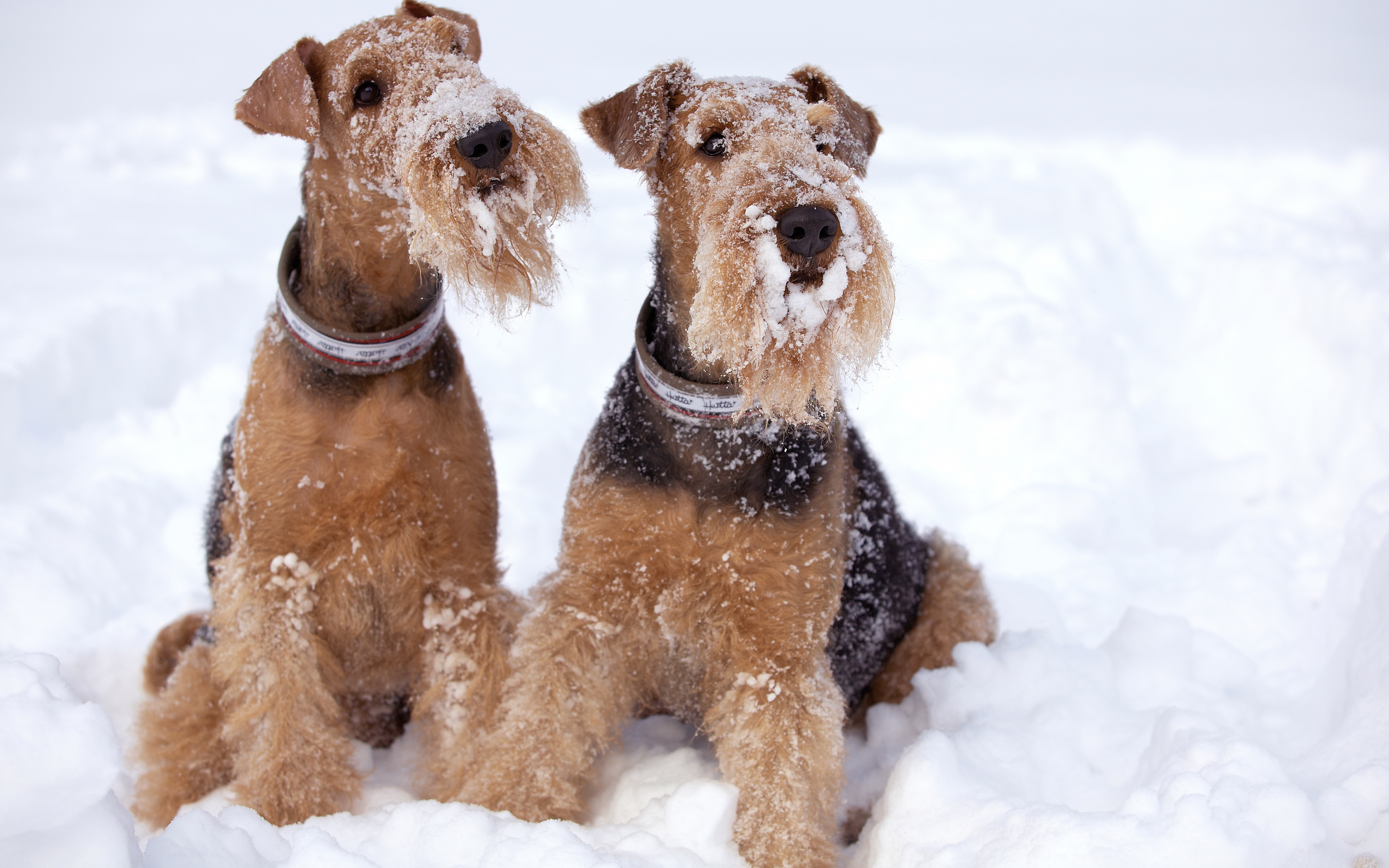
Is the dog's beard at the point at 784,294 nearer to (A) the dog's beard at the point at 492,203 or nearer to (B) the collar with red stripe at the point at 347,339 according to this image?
(A) the dog's beard at the point at 492,203

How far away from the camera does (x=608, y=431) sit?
271 cm

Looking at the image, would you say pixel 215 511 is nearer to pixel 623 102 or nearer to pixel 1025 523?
pixel 623 102

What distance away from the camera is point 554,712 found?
8.71 ft

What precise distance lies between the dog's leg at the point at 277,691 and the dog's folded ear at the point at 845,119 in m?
Result: 2.07

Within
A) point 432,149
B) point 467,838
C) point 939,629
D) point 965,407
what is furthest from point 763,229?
point 965,407

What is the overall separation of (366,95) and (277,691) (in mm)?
1790

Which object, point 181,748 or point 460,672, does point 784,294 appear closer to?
point 460,672

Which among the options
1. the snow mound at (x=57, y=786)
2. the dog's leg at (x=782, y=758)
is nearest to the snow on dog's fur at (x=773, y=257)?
the dog's leg at (x=782, y=758)

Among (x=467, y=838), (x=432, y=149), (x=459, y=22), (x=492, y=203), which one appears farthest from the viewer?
(x=459, y=22)

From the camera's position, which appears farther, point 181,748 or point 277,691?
point 181,748

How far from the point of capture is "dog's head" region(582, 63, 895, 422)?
2160 millimetres

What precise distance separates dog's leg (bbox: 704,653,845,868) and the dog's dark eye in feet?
6.30

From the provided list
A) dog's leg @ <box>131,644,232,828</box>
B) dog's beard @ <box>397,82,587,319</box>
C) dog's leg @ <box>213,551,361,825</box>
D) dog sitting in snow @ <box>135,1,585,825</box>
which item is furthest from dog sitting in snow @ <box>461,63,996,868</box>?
dog's leg @ <box>131,644,232,828</box>

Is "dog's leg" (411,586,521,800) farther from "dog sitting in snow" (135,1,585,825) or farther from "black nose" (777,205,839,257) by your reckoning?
"black nose" (777,205,839,257)
